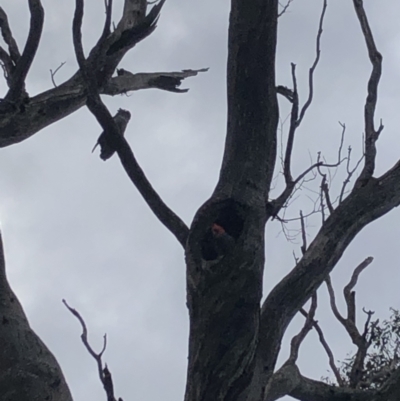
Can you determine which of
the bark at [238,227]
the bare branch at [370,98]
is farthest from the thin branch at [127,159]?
the bare branch at [370,98]

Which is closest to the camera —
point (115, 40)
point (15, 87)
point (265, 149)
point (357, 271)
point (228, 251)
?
point (228, 251)

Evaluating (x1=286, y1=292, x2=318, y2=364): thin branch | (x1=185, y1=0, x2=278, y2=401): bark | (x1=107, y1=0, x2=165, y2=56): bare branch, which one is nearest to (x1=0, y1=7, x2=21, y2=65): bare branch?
(x1=107, y1=0, x2=165, y2=56): bare branch

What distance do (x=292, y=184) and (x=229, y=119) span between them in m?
0.45

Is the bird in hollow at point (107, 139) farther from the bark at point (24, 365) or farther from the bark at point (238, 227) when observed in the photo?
the bark at point (24, 365)

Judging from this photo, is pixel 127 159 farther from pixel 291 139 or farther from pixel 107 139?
pixel 291 139

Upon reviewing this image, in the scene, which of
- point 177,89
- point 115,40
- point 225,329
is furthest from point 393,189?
point 177,89

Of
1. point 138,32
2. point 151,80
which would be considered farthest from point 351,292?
point 151,80

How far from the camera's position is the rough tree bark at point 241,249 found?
2254mm

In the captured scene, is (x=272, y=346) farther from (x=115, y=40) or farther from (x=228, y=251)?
(x=115, y=40)

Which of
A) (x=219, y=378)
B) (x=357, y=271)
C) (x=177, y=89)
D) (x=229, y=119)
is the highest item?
(x=177, y=89)

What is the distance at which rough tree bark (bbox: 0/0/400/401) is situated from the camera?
2.25 meters

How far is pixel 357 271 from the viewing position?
387 centimetres

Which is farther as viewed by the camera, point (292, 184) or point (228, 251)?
point (292, 184)

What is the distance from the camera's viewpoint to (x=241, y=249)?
253cm
